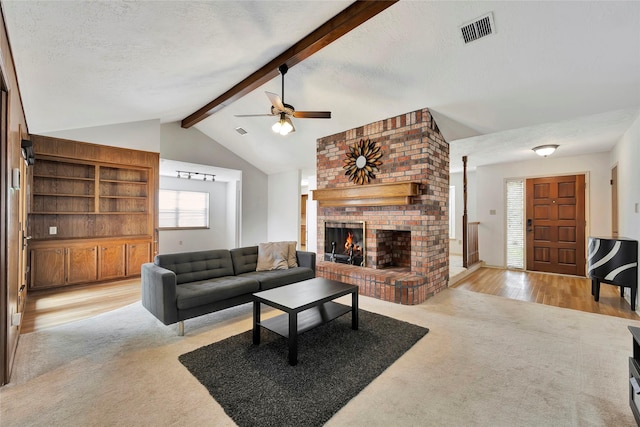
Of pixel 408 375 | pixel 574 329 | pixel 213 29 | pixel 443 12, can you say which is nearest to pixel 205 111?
pixel 213 29

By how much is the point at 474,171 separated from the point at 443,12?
220 inches

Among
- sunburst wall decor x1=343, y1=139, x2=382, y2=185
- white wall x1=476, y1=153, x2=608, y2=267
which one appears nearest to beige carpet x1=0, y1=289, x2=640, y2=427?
sunburst wall decor x1=343, y1=139, x2=382, y2=185

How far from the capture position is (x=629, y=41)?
Answer: 94.9 inches

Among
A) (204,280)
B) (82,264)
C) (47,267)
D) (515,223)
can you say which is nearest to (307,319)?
(204,280)

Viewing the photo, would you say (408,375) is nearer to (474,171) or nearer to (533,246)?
(533,246)

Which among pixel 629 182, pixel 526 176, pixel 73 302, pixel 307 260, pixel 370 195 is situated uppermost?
pixel 526 176

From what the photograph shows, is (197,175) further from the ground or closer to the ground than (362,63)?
closer to the ground

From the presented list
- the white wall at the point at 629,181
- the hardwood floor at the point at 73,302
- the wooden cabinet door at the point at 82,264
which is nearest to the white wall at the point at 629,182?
the white wall at the point at 629,181

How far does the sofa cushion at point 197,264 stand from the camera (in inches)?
127

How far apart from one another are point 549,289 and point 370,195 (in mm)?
3202

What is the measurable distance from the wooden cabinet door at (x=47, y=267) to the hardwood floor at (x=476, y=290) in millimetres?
135

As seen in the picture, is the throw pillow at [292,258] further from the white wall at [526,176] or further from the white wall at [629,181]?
the white wall at [526,176]

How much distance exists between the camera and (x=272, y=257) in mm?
3975

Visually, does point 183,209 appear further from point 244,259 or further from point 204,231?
point 244,259
